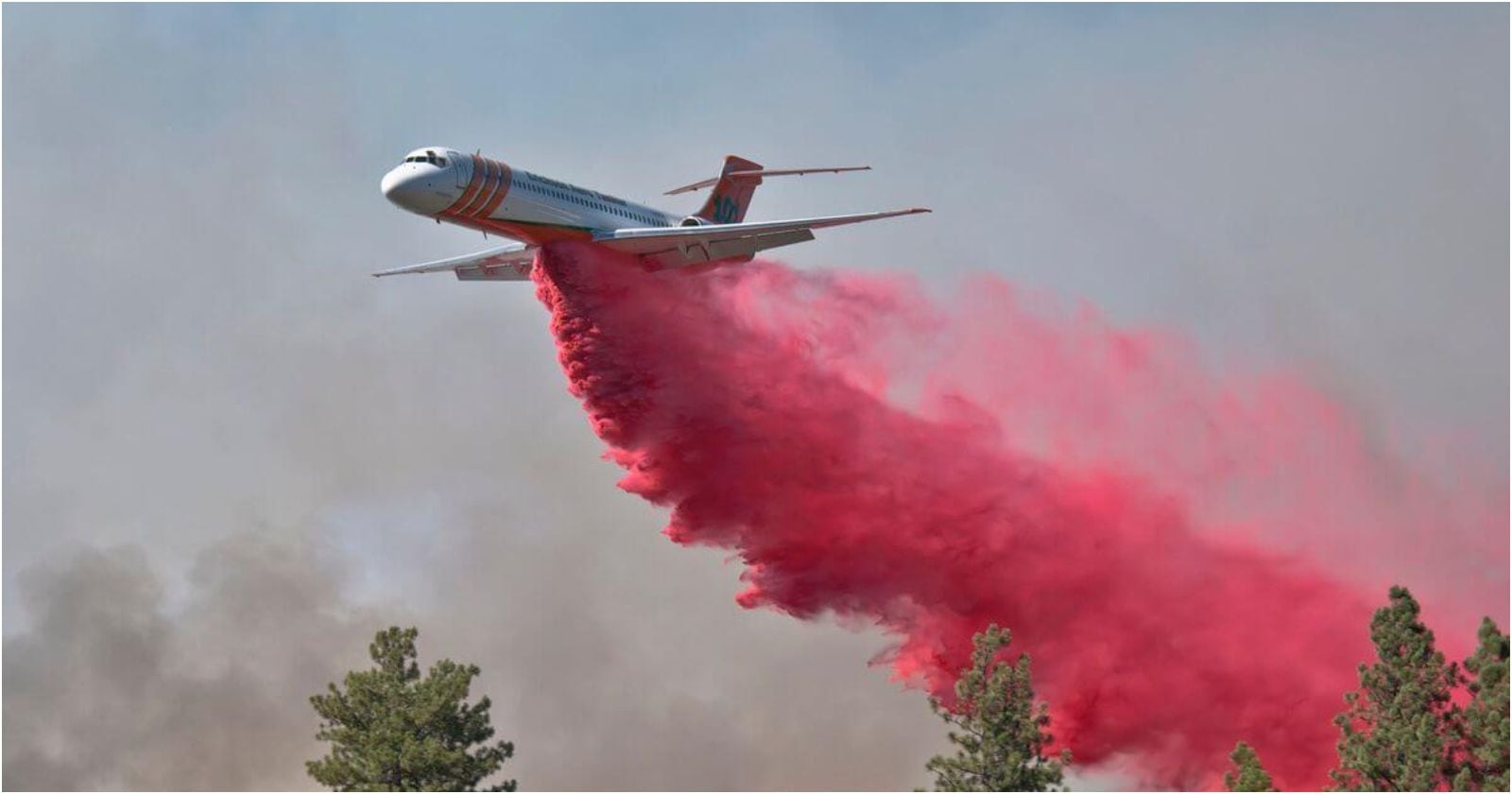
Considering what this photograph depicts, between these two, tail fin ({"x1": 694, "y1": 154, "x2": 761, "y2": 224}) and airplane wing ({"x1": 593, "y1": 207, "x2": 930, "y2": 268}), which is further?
tail fin ({"x1": 694, "y1": 154, "x2": 761, "y2": 224})

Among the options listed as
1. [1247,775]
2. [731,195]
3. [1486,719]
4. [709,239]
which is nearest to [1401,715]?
[1486,719]

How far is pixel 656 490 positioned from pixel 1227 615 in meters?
18.7

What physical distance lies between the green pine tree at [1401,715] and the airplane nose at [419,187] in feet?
87.7

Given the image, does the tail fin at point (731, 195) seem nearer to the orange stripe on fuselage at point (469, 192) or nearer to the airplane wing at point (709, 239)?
the airplane wing at point (709, 239)

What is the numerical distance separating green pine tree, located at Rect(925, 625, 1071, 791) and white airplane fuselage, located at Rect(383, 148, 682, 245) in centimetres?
1739

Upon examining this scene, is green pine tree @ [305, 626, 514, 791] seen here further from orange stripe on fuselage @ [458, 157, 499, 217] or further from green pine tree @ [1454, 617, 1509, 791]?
green pine tree @ [1454, 617, 1509, 791]

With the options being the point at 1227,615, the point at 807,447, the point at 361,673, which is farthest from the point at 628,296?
the point at 1227,615

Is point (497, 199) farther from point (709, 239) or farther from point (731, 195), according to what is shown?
point (731, 195)

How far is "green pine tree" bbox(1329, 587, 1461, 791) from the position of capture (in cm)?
5381

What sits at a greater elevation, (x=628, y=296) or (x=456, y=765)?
(x=628, y=296)

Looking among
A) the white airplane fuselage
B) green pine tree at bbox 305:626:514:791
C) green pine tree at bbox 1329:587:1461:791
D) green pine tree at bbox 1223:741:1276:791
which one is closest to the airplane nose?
the white airplane fuselage

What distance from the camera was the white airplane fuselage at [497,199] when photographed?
201ft

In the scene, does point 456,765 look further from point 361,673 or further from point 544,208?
point 544,208

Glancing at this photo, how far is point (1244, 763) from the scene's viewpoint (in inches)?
2269
